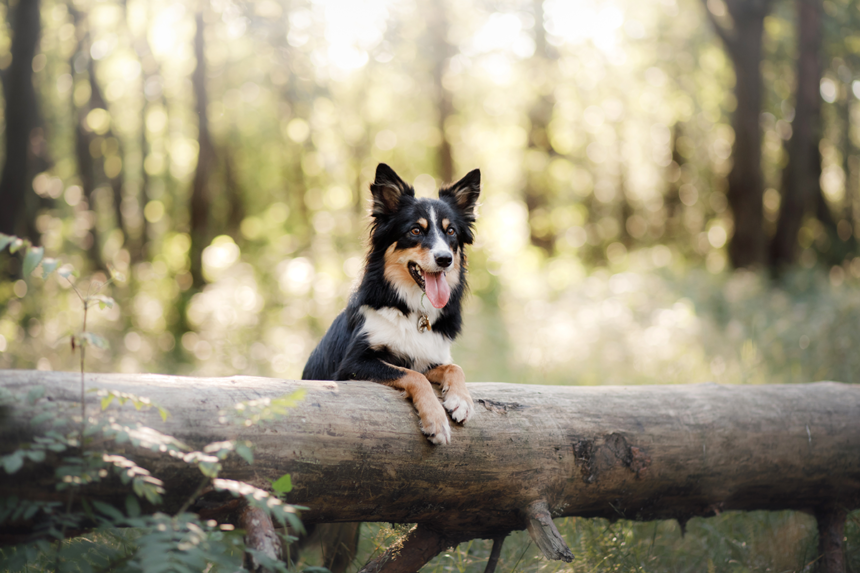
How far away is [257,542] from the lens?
224cm

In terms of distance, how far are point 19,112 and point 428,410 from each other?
30.6 feet

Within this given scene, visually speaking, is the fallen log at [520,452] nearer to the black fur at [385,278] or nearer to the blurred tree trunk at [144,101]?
the black fur at [385,278]

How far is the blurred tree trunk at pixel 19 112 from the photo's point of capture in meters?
8.78

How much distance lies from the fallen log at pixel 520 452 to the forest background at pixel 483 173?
573 mm

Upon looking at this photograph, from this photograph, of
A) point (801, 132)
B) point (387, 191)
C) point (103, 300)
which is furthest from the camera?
point (801, 132)

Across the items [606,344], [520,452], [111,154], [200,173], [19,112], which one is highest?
[111,154]

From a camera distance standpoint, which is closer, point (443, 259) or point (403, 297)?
point (443, 259)

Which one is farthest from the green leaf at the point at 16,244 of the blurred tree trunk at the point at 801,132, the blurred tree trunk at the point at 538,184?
the blurred tree trunk at the point at 538,184

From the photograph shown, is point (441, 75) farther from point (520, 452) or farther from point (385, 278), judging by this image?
point (520, 452)

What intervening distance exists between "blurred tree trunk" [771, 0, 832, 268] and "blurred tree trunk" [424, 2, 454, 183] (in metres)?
8.33

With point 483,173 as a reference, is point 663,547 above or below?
below

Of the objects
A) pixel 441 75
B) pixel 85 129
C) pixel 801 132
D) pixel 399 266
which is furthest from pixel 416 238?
pixel 441 75

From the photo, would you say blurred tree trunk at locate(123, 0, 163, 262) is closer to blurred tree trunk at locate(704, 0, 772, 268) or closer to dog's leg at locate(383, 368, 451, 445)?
blurred tree trunk at locate(704, 0, 772, 268)

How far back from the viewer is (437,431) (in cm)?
267
